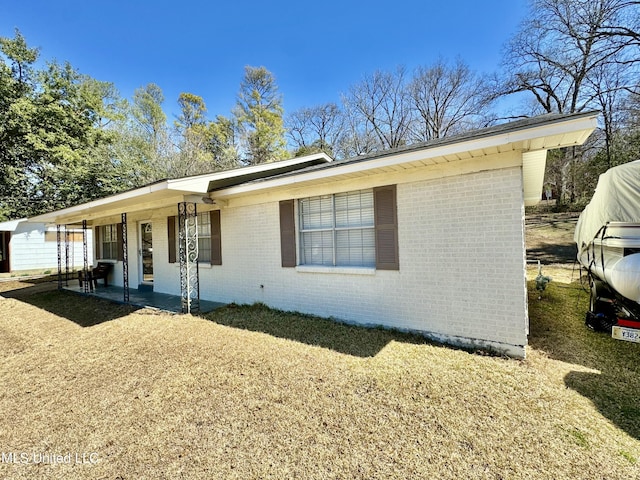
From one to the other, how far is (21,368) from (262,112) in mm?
23524

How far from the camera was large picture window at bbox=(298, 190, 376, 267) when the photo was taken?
552 cm

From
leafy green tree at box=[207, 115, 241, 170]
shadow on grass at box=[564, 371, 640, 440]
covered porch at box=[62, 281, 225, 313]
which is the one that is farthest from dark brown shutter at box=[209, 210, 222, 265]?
leafy green tree at box=[207, 115, 241, 170]

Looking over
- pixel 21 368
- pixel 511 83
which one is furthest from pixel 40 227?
pixel 511 83

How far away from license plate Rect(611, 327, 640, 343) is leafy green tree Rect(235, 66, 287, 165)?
76.4 ft

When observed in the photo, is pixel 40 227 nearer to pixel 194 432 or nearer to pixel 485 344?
pixel 194 432

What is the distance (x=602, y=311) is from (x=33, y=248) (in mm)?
25232

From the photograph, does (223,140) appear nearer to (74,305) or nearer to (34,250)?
(34,250)

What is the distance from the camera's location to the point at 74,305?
27.5ft

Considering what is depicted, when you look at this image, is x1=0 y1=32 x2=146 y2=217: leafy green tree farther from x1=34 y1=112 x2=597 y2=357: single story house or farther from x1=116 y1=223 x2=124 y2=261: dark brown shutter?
x1=34 y1=112 x2=597 y2=357: single story house

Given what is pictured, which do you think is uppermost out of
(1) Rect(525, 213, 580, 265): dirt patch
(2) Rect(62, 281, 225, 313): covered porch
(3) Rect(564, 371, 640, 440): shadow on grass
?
(1) Rect(525, 213, 580, 265): dirt patch

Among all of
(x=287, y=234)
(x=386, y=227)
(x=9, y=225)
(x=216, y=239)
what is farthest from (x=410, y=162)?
(x=9, y=225)

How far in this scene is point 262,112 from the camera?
80.1ft

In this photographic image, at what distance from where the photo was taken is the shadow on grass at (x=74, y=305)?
6.96m

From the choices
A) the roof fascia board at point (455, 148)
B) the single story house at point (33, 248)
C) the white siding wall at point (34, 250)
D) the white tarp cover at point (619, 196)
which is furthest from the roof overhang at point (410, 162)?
the white siding wall at point (34, 250)
